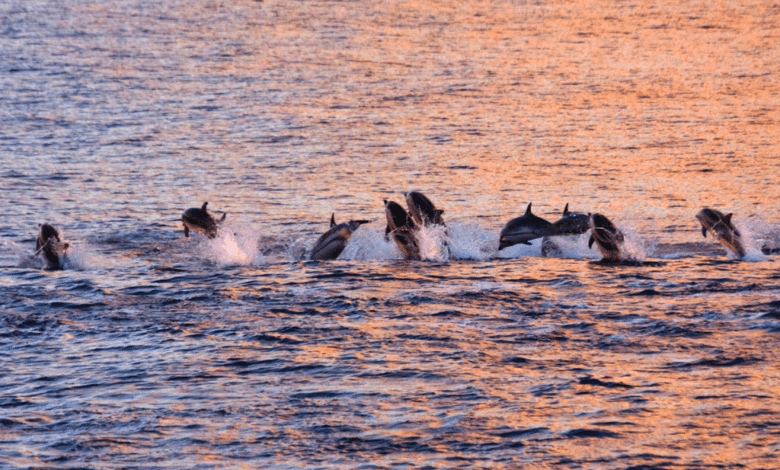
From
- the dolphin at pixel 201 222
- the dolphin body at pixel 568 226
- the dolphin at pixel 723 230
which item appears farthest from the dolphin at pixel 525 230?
the dolphin at pixel 201 222

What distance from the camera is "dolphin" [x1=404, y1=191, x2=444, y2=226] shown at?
59.8 ft

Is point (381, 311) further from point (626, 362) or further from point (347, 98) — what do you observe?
point (347, 98)

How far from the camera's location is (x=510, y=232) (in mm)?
18375

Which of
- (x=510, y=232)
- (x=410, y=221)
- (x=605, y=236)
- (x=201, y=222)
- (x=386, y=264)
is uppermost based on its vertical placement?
(x=201, y=222)

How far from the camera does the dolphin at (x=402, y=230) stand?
17734 mm

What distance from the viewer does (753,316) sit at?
14.0 meters

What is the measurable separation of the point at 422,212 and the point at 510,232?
141 cm

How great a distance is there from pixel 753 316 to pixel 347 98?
72.4ft

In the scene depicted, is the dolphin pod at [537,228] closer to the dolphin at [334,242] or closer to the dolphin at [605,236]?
the dolphin at [605,236]

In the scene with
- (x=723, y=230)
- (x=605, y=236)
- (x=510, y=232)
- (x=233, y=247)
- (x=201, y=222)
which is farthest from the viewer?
(x=201, y=222)

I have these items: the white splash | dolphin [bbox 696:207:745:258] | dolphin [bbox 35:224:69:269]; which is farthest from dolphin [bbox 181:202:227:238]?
dolphin [bbox 696:207:745:258]


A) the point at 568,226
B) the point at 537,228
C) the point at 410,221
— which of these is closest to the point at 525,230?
the point at 537,228

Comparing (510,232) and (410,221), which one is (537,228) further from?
(410,221)

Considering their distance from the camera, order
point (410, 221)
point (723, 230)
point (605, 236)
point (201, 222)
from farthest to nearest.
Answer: point (201, 222), point (410, 221), point (723, 230), point (605, 236)
